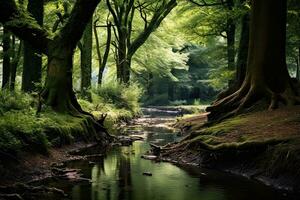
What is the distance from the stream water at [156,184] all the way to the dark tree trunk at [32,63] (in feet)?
22.1

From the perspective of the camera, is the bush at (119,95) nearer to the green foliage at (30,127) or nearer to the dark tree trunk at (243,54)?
the dark tree trunk at (243,54)

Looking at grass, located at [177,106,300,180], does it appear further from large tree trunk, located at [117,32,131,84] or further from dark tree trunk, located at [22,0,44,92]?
large tree trunk, located at [117,32,131,84]

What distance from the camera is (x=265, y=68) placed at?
14.3 meters

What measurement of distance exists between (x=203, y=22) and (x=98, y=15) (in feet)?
39.6

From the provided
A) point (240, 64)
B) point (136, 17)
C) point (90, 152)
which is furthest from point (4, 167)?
point (136, 17)

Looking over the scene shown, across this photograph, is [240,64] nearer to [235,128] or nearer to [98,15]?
[235,128]

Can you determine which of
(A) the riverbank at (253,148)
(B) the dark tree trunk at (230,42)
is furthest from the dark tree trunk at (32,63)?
(B) the dark tree trunk at (230,42)

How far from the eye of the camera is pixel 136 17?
39438 mm

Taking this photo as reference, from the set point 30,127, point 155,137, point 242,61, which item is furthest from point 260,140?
point 155,137

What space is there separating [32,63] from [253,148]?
10554 millimetres

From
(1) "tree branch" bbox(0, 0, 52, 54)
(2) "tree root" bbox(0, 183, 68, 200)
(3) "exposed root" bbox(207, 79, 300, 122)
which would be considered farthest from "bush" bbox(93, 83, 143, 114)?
(2) "tree root" bbox(0, 183, 68, 200)

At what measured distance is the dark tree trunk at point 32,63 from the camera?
58.9 ft

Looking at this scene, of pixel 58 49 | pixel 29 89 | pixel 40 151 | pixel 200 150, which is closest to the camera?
pixel 40 151

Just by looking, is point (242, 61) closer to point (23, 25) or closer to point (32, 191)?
point (23, 25)
